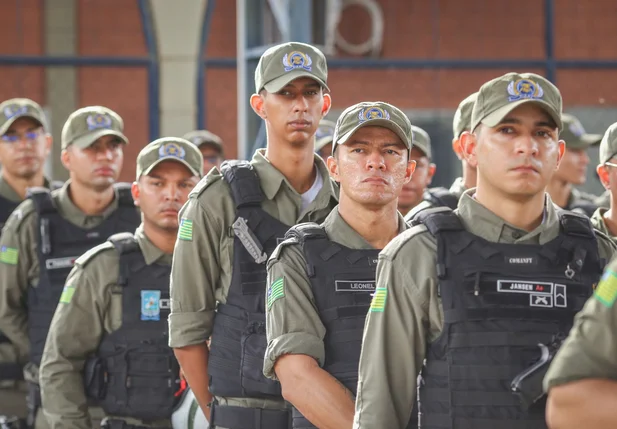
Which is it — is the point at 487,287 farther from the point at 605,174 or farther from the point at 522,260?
the point at 605,174

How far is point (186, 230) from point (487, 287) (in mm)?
1721

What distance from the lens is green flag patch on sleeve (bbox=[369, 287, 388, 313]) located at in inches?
148

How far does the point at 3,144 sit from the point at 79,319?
252 cm

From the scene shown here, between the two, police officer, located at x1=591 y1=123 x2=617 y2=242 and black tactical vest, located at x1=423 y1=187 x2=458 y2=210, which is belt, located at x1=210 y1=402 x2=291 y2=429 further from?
police officer, located at x1=591 y1=123 x2=617 y2=242

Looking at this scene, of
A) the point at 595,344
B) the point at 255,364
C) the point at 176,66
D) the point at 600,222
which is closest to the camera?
the point at 595,344

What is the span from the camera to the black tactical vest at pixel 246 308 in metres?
4.93

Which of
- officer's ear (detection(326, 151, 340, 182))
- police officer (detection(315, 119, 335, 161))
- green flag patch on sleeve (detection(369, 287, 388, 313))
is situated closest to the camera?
green flag patch on sleeve (detection(369, 287, 388, 313))

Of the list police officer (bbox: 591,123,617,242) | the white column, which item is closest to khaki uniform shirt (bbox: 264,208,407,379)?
police officer (bbox: 591,123,617,242)

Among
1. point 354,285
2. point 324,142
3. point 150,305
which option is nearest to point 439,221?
point 354,285

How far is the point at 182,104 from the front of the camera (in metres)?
9.27

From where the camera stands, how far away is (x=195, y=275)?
5.13 metres

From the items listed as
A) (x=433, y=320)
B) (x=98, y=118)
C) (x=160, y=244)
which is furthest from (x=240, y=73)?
(x=433, y=320)

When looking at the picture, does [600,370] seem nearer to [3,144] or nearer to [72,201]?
[72,201]

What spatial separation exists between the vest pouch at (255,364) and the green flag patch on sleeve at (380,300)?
1.18m
